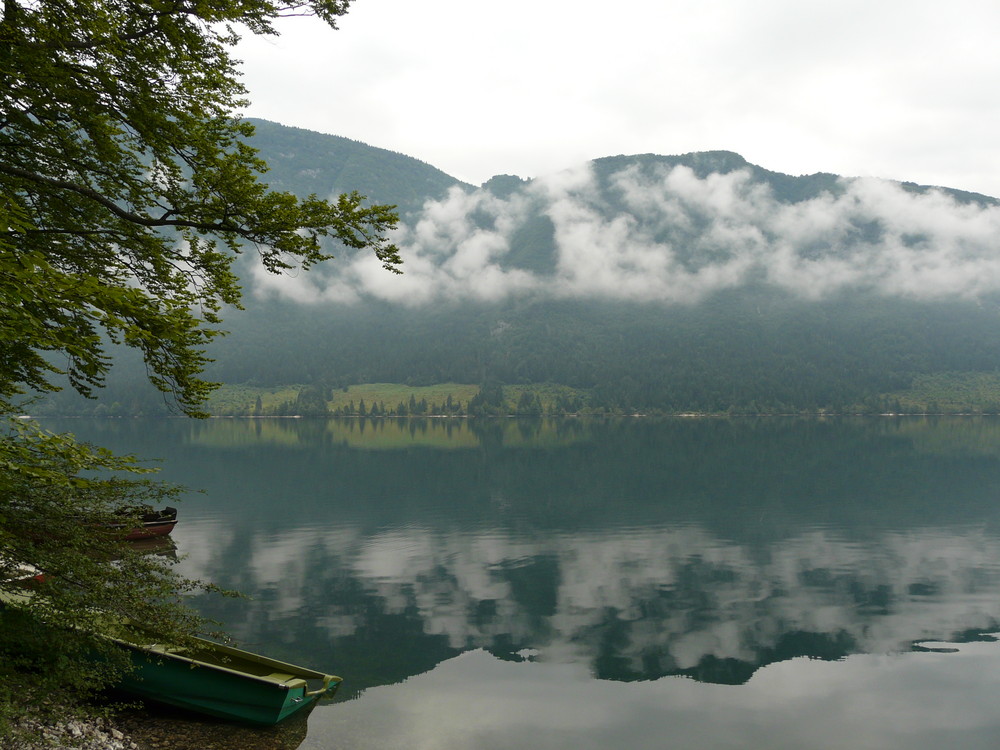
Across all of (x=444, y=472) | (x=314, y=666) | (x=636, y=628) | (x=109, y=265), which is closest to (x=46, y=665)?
(x=109, y=265)

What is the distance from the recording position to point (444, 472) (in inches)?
4547

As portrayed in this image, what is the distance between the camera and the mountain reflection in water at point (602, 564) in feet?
114

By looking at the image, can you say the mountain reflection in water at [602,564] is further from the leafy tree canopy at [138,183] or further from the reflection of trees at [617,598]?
the leafy tree canopy at [138,183]

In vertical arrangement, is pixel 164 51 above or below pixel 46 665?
above

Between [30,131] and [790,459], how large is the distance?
5252 inches

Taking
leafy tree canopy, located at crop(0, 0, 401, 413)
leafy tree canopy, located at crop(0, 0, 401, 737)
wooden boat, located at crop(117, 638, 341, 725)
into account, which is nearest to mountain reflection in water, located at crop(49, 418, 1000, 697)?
wooden boat, located at crop(117, 638, 341, 725)

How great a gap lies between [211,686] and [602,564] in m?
32.8

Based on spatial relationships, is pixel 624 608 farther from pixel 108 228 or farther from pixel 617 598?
pixel 108 228

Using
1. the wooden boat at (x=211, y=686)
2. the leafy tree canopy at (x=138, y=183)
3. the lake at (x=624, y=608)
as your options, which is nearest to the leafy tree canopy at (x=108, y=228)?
the leafy tree canopy at (x=138, y=183)

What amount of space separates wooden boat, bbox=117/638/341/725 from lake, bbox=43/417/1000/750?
1.98 metres

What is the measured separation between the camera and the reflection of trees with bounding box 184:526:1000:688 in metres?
33.8

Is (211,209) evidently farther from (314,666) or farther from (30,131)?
(314,666)

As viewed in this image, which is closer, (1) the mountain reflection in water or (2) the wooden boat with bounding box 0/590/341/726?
(2) the wooden boat with bounding box 0/590/341/726

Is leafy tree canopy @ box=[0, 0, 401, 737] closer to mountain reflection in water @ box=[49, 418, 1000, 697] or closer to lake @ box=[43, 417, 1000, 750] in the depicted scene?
lake @ box=[43, 417, 1000, 750]
